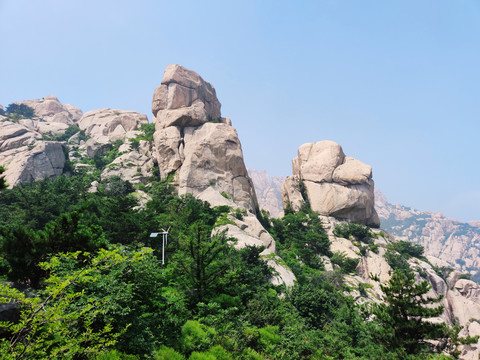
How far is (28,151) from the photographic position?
4250 cm

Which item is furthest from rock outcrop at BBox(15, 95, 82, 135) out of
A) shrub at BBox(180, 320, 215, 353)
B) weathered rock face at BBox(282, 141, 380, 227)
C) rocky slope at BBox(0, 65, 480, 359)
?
shrub at BBox(180, 320, 215, 353)

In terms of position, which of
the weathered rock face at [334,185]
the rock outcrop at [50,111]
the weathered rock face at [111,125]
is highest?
the rock outcrop at [50,111]

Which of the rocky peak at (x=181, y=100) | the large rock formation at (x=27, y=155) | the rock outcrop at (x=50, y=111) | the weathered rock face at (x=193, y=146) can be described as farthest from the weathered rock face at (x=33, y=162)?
the rock outcrop at (x=50, y=111)

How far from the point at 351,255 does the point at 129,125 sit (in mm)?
54116

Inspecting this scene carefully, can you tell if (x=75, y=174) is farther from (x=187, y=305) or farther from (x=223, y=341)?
(x=223, y=341)

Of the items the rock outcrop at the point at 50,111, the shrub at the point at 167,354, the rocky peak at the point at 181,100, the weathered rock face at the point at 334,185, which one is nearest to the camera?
the shrub at the point at 167,354

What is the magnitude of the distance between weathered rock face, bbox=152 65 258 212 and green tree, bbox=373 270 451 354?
89.9 feet

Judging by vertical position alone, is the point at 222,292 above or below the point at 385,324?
above

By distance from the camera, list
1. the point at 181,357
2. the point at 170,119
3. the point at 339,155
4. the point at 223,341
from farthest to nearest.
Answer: the point at 339,155, the point at 170,119, the point at 223,341, the point at 181,357

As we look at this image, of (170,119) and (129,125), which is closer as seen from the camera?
(170,119)

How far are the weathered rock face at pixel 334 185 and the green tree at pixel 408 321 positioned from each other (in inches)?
1276

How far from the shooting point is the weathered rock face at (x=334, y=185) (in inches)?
1816

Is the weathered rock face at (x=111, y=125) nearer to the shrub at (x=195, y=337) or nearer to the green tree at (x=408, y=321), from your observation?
the shrub at (x=195, y=337)

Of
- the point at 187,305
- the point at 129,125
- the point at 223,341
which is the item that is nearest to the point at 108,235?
the point at 187,305
